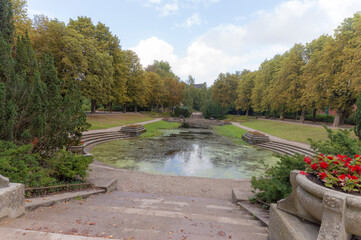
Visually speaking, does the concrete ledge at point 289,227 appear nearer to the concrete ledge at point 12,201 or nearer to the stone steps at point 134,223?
the stone steps at point 134,223

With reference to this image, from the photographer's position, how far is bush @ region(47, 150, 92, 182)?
5227 millimetres

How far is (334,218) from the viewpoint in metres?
1.83

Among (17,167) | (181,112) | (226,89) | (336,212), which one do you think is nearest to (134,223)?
(17,167)

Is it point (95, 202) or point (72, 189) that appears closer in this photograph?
point (95, 202)

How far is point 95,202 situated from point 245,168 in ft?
27.0

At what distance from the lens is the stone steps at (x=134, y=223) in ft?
8.97

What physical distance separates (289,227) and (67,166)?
562 centimetres

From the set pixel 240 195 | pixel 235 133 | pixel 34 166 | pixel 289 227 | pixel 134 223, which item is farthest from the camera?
pixel 235 133

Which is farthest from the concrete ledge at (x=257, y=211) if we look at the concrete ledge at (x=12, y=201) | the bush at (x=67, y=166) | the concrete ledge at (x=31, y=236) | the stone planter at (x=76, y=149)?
the stone planter at (x=76, y=149)

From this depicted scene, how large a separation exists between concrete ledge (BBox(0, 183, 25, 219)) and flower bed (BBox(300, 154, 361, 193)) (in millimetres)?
4444

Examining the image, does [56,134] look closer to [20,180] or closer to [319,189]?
[20,180]

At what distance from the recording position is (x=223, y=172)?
948cm

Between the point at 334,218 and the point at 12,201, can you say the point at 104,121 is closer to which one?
the point at 12,201

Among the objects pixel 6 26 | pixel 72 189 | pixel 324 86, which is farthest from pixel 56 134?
pixel 324 86
